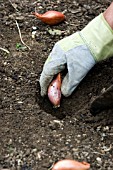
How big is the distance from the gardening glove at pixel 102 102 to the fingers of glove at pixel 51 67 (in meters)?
0.27

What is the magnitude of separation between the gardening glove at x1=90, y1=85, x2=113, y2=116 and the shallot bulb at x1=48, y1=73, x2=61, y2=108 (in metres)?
0.19

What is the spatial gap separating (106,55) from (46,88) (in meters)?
0.35

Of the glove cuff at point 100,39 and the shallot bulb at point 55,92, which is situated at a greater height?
the glove cuff at point 100,39

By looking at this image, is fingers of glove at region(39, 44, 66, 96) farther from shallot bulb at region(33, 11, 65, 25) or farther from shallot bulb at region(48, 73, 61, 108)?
shallot bulb at region(33, 11, 65, 25)

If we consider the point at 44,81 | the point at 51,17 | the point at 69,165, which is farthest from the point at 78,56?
the point at 69,165

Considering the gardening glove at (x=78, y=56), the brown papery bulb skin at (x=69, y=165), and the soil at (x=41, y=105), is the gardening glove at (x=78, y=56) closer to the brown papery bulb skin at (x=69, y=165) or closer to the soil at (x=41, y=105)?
the soil at (x=41, y=105)

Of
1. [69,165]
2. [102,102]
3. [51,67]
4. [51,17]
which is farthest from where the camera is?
[51,17]

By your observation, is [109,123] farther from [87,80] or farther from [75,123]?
[87,80]

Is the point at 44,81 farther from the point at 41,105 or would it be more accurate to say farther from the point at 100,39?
the point at 100,39

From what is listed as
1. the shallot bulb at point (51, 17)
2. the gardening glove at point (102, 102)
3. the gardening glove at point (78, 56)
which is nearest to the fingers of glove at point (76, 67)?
the gardening glove at point (78, 56)

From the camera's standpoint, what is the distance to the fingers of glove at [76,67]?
2.43 meters

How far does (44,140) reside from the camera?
2.19 m

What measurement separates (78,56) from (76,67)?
0.06 metres

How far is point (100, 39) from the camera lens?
246 cm
